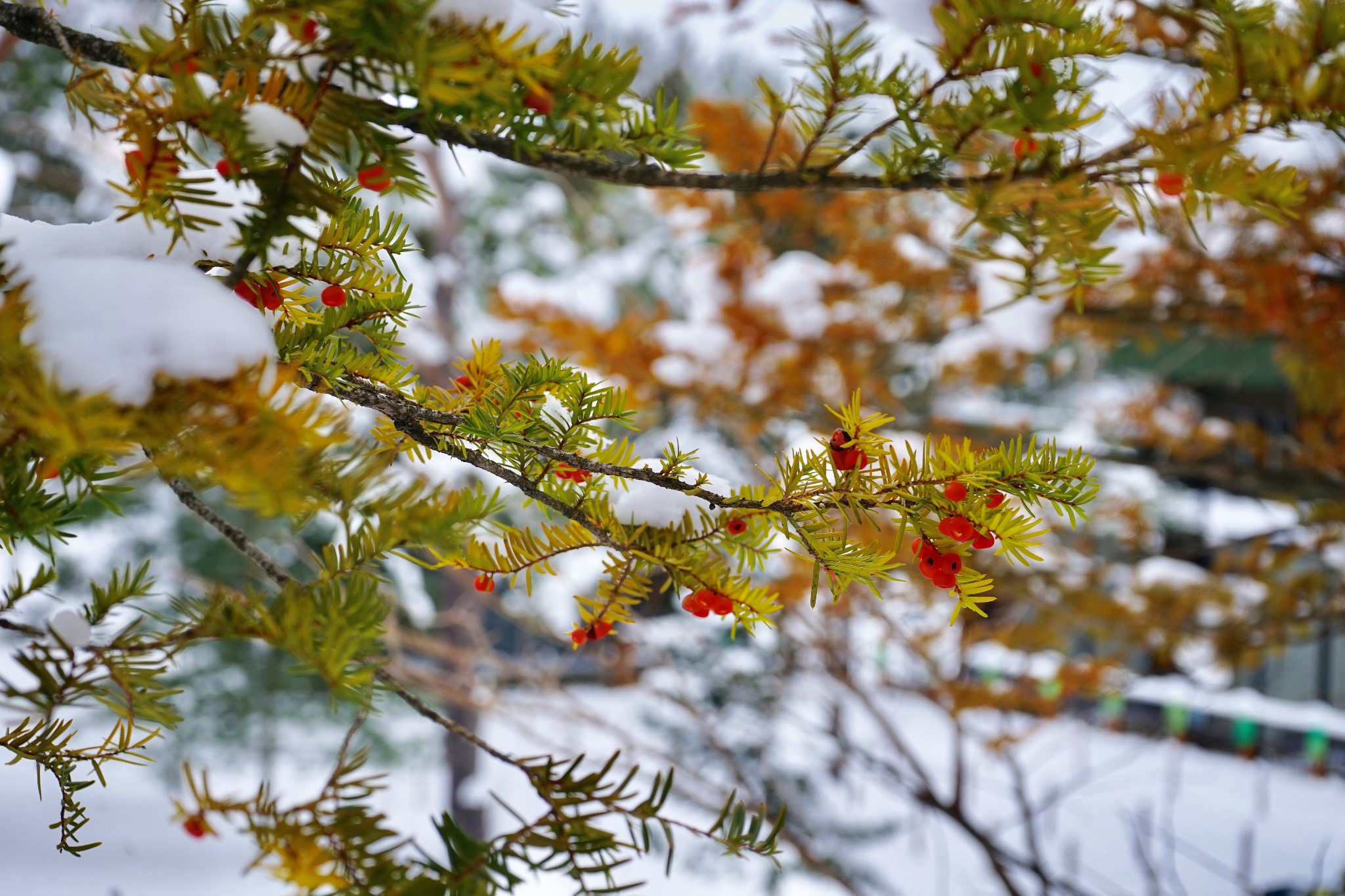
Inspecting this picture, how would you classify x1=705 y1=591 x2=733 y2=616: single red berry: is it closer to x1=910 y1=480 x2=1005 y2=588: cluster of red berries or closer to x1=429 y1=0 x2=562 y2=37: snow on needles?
x1=910 y1=480 x2=1005 y2=588: cluster of red berries

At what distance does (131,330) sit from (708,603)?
0.65 feet

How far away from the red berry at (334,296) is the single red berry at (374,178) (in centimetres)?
6

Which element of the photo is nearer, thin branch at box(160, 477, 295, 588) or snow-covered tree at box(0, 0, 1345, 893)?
snow-covered tree at box(0, 0, 1345, 893)

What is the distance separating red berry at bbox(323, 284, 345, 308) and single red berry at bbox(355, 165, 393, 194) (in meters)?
0.06

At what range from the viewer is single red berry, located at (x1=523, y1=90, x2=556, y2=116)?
0.24 metres

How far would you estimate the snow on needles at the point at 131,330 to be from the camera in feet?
0.62

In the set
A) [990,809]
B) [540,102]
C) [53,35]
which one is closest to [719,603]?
[540,102]

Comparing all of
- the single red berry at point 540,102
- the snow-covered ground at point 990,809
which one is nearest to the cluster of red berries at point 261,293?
the single red berry at point 540,102

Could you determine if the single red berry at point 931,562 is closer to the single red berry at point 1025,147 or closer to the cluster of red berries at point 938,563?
the cluster of red berries at point 938,563

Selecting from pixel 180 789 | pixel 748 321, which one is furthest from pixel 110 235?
pixel 180 789

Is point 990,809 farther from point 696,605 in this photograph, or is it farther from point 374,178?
point 374,178

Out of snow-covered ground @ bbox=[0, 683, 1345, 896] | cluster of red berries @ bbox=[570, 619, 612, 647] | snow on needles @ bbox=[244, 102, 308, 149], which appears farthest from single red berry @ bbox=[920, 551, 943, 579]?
snow-covered ground @ bbox=[0, 683, 1345, 896]

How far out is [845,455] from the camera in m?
0.29

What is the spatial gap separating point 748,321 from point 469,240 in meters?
2.09
